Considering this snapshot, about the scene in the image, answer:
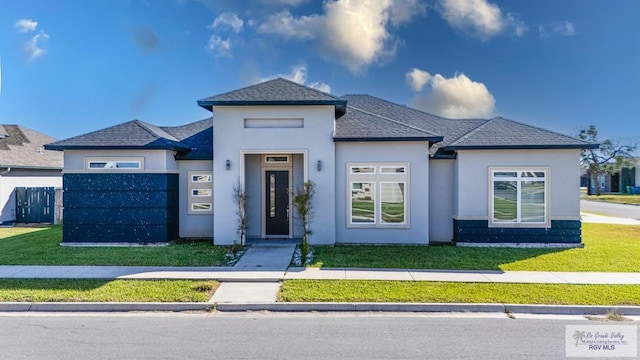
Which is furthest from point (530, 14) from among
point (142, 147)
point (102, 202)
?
point (102, 202)

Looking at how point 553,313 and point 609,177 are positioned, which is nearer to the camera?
point 553,313

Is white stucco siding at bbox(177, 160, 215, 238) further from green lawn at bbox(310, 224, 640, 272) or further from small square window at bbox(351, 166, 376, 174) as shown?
small square window at bbox(351, 166, 376, 174)

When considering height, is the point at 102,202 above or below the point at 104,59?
below

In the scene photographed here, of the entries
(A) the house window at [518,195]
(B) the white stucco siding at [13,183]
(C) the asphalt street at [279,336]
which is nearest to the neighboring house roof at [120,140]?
(C) the asphalt street at [279,336]

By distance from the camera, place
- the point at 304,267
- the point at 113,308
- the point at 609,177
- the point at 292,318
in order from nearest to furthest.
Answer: the point at 292,318 < the point at 113,308 < the point at 304,267 < the point at 609,177

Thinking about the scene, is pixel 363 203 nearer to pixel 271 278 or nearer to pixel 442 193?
pixel 442 193

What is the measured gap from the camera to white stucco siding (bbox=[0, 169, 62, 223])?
17422 mm

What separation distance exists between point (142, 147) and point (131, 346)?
850 centimetres

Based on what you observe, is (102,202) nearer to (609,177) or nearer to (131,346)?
(131,346)

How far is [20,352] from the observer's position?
483 centimetres

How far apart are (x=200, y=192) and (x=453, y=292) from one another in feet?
31.0

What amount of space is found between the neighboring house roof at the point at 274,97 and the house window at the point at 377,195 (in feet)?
8.07

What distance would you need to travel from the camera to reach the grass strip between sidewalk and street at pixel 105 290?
22.4 ft

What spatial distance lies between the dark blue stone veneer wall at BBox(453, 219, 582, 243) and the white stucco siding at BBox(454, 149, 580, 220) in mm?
208
